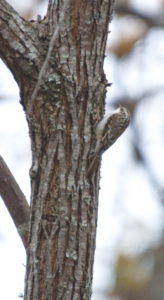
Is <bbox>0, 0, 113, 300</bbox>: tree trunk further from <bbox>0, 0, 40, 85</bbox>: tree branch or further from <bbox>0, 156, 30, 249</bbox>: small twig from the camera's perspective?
<bbox>0, 156, 30, 249</bbox>: small twig

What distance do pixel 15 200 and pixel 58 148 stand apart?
1.37 feet

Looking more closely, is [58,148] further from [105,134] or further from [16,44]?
[16,44]

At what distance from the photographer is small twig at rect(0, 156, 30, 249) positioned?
340 cm

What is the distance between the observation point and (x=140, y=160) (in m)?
9.70

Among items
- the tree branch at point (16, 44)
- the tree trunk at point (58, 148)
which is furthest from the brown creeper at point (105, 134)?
the tree branch at point (16, 44)

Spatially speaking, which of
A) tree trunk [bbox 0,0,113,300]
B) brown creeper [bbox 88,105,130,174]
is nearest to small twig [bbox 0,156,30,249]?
tree trunk [bbox 0,0,113,300]

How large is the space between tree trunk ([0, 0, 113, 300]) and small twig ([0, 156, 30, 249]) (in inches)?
11.2

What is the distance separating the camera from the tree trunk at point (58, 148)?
3057 millimetres

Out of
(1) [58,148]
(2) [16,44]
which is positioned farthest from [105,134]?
(2) [16,44]

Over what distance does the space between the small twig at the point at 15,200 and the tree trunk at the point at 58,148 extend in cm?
28

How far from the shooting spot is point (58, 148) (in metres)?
3.08

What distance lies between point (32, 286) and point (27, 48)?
793mm

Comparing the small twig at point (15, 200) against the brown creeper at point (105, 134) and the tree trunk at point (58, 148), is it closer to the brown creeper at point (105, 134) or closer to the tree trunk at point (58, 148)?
the tree trunk at point (58, 148)

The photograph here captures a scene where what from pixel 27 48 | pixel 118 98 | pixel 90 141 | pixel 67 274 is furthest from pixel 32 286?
pixel 118 98
